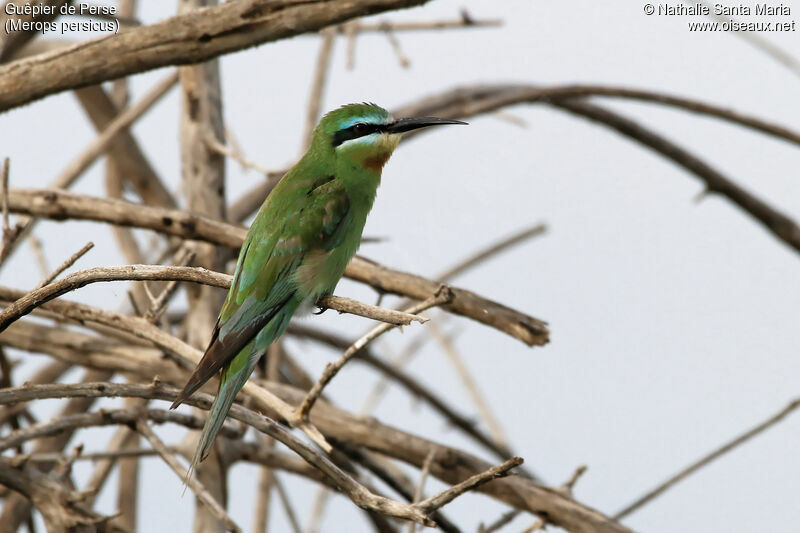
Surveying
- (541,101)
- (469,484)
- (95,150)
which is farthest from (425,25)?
(469,484)

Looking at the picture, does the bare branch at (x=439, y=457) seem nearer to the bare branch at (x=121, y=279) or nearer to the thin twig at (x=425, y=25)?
the bare branch at (x=121, y=279)

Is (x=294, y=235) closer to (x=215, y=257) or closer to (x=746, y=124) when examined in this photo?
(x=215, y=257)

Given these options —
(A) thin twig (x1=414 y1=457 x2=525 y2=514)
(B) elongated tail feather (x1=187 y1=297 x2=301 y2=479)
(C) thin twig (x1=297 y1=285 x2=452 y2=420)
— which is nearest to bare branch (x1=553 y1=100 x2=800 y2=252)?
(B) elongated tail feather (x1=187 y1=297 x2=301 y2=479)

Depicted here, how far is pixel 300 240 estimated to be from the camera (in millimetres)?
2729

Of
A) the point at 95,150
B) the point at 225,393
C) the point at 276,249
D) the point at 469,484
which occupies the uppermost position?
the point at 95,150

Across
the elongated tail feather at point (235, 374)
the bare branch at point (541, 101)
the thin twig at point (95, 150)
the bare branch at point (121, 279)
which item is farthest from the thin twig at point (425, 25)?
the bare branch at point (121, 279)

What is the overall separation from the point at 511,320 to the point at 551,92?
1.58m

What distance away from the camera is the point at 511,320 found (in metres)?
2.64

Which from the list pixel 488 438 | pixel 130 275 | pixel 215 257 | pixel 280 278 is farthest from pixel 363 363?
pixel 130 275

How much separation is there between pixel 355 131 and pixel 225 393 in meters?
1.16

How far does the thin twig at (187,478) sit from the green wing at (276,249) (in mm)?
302

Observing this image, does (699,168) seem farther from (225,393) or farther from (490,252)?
(225,393)

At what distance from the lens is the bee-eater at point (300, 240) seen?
2.32 m

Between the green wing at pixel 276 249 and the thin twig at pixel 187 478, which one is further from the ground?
the green wing at pixel 276 249
